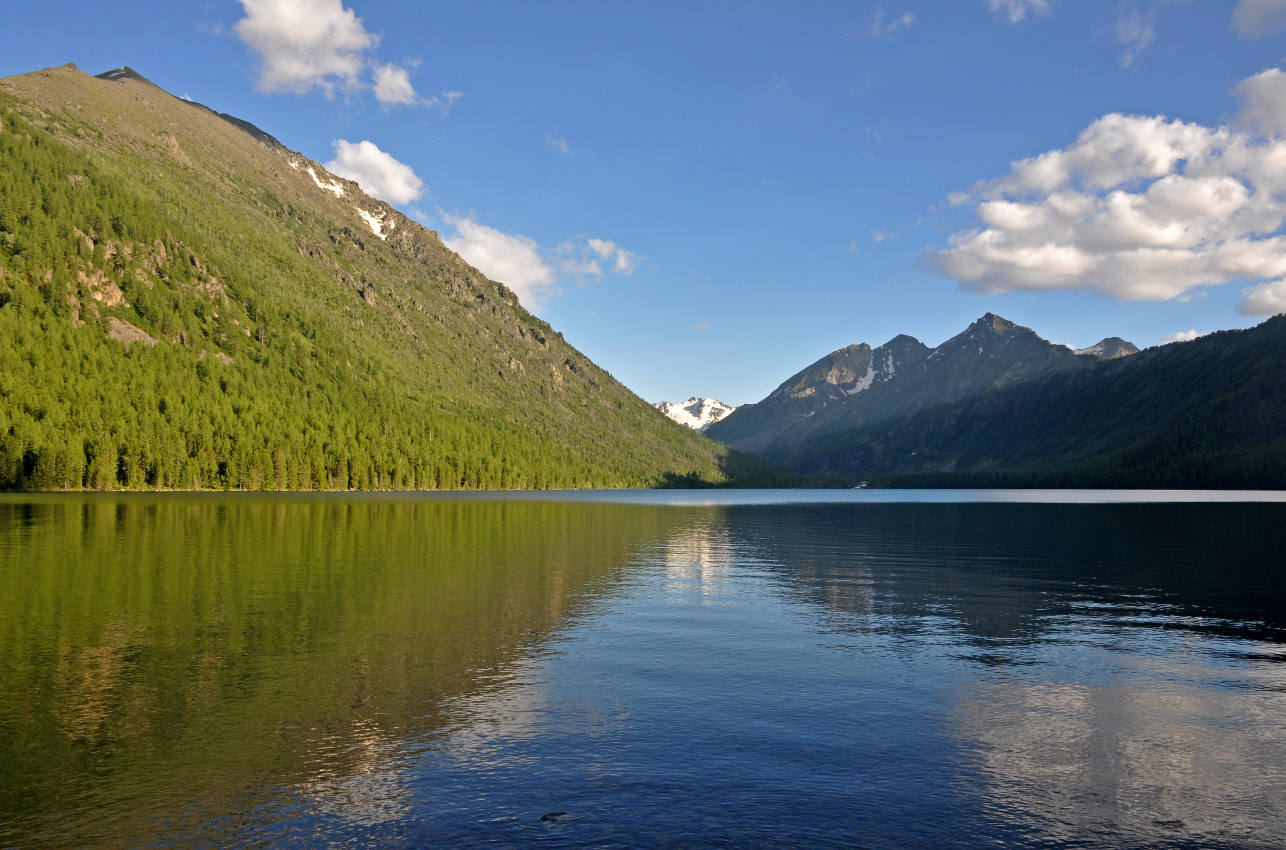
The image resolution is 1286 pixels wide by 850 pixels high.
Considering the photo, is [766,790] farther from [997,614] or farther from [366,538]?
[366,538]

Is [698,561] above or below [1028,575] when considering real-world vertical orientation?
above

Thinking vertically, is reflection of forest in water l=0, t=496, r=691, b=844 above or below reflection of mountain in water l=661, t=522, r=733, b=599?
above

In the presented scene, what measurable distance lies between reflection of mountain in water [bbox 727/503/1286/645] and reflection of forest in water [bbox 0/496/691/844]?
18.1m

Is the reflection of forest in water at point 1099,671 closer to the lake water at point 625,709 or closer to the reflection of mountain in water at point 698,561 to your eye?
the lake water at point 625,709

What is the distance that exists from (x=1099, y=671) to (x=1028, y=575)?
109 feet

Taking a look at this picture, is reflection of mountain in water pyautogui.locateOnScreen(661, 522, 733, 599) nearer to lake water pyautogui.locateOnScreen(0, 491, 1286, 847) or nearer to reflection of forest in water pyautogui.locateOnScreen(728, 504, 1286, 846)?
lake water pyautogui.locateOnScreen(0, 491, 1286, 847)

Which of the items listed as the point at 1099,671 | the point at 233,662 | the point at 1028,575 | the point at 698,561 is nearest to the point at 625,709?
the point at 233,662

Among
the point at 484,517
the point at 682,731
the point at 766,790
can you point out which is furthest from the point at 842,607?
the point at 484,517

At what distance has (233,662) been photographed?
2989 cm

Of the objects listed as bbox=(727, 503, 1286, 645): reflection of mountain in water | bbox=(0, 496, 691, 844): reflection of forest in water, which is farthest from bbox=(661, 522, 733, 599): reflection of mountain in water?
bbox=(0, 496, 691, 844): reflection of forest in water

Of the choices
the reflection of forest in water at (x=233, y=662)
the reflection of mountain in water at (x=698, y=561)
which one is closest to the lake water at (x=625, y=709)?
the reflection of forest in water at (x=233, y=662)

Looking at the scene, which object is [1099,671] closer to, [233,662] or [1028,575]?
[233,662]

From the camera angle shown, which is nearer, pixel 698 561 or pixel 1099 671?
pixel 1099 671

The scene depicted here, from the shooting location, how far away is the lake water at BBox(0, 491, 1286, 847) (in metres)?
17.2
